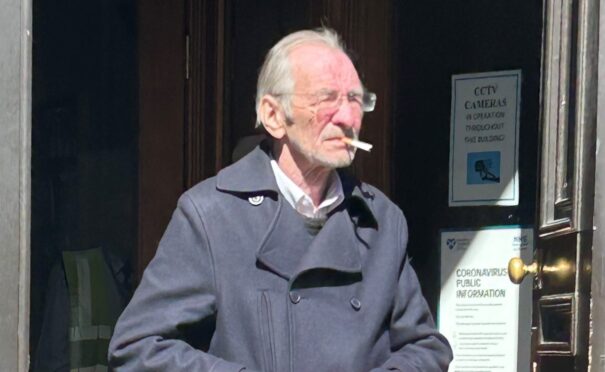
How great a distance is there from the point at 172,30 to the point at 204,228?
2.06 meters

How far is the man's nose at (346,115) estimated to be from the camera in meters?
3.68

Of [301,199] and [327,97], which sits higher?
[327,97]

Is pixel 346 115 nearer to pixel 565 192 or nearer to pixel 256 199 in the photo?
pixel 256 199

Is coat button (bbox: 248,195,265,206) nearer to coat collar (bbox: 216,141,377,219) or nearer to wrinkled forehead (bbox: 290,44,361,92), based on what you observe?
coat collar (bbox: 216,141,377,219)

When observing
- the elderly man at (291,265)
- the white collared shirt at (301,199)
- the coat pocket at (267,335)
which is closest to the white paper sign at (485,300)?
the elderly man at (291,265)

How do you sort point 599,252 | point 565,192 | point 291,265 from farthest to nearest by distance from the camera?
point 565,192 → point 599,252 → point 291,265

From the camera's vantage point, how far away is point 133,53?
557 centimetres

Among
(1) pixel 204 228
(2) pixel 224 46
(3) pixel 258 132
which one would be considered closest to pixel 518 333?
(3) pixel 258 132

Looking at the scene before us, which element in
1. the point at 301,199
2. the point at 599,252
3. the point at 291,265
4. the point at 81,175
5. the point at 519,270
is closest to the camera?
the point at 291,265

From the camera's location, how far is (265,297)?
3.55 meters

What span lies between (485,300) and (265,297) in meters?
1.87

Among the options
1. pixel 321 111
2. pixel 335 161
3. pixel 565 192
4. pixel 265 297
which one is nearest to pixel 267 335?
pixel 265 297

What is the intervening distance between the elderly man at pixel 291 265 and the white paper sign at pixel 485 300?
4.82 ft

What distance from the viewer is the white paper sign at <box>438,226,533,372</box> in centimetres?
518
